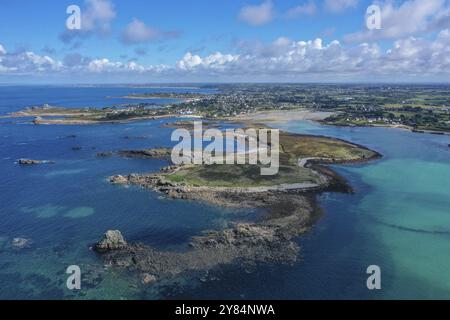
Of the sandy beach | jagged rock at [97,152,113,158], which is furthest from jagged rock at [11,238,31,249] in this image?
the sandy beach

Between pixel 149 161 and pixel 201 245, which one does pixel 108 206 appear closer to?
pixel 201 245

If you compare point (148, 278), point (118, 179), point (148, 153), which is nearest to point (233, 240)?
point (148, 278)

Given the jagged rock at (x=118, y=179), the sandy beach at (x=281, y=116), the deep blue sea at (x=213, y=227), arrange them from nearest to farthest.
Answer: the deep blue sea at (x=213, y=227)
the jagged rock at (x=118, y=179)
the sandy beach at (x=281, y=116)

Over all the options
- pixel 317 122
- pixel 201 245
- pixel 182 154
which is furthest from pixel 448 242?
pixel 317 122

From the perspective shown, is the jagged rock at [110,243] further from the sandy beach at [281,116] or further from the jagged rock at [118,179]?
the sandy beach at [281,116]

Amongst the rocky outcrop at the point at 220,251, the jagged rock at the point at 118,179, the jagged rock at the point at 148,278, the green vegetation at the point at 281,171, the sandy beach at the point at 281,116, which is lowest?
the jagged rock at the point at 148,278

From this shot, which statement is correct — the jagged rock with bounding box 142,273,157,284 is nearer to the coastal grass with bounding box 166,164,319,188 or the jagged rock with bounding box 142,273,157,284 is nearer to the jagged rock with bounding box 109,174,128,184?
the coastal grass with bounding box 166,164,319,188

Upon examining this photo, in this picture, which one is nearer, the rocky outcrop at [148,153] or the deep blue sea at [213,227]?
the deep blue sea at [213,227]

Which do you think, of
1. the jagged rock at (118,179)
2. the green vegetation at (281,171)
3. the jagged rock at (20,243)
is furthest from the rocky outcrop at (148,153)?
the jagged rock at (20,243)
